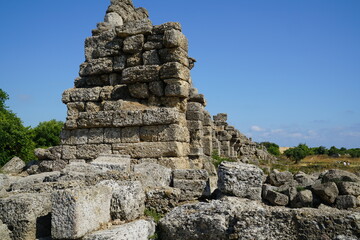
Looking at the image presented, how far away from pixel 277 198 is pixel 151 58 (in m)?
4.99

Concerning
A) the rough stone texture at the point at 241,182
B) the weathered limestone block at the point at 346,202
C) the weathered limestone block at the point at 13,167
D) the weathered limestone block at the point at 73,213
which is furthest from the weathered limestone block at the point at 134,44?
the weathered limestone block at the point at 346,202

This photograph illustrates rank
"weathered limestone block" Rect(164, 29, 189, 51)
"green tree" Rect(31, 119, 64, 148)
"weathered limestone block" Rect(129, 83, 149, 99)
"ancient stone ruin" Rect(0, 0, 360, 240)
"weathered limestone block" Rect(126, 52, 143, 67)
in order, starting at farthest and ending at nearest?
"green tree" Rect(31, 119, 64, 148) < "weathered limestone block" Rect(126, 52, 143, 67) < "weathered limestone block" Rect(129, 83, 149, 99) < "weathered limestone block" Rect(164, 29, 189, 51) < "ancient stone ruin" Rect(0, 0, 360, 240)

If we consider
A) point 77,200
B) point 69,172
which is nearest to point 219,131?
point 69,172

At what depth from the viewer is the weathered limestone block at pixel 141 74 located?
8445 millimetres

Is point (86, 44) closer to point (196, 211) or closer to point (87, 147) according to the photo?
point (87, 147)

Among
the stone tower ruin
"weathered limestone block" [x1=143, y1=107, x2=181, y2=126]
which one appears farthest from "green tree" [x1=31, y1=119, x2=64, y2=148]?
"weathered limestone block" [x1=143, y1=107, x2=181, y2=126]

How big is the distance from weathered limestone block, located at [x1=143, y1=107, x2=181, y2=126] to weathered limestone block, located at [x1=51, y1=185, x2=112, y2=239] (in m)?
4.10

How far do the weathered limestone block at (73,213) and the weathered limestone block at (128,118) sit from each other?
168 inches

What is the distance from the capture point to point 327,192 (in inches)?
196

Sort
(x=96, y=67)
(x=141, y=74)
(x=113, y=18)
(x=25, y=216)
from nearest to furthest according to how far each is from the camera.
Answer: (x=25, y=216) → (x=141, y=74) → (x=96, y=67) → (x=113, y=18)

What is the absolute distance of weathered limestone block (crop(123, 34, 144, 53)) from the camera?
28.8 feet

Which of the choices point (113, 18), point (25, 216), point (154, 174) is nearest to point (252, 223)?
point (154, 174)

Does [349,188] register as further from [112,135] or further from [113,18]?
[113,18]

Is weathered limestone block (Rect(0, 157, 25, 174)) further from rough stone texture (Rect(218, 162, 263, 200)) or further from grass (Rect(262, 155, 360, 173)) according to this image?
grass (Rect(262, 155, 360, 173))
